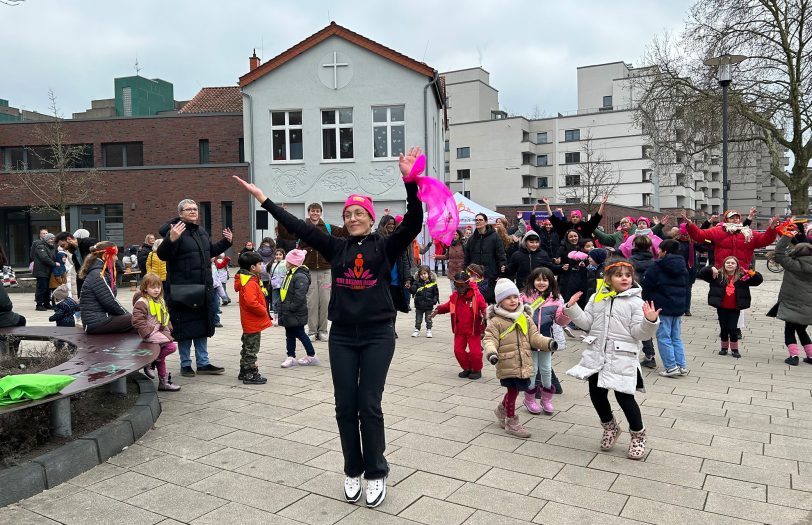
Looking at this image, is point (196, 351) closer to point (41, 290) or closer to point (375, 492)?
point (375, 492)

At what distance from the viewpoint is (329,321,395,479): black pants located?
4113 mm

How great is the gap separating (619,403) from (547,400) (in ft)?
4.05

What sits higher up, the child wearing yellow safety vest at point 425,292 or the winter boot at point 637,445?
the child wearing yellow safety vest at point 425,292

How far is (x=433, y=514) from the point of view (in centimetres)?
396

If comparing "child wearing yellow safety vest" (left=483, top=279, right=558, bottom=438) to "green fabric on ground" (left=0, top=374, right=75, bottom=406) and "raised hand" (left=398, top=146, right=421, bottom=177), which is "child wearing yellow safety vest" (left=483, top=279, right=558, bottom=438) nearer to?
"raised hand" (left=398, top=146, right=421, bottom=177)

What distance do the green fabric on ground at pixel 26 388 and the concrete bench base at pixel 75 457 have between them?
9.9 inches

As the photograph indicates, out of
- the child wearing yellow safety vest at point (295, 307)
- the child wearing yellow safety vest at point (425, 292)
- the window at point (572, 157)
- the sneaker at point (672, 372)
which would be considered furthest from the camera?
the window at point (572, 157)

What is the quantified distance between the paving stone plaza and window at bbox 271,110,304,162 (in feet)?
69.1

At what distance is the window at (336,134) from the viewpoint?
27.5 metres

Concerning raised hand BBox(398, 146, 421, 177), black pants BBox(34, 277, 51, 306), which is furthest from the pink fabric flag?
black pants BBox(34, 277, 51, 306)

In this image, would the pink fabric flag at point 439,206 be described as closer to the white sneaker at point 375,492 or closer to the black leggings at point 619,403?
the white sneaker at point 375,492

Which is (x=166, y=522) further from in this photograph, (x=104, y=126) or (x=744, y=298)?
(x=104, y=126)

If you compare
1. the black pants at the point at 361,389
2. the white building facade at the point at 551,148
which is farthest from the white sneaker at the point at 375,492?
the white building facade at the point at 551,148

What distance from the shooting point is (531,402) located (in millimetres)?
6289
